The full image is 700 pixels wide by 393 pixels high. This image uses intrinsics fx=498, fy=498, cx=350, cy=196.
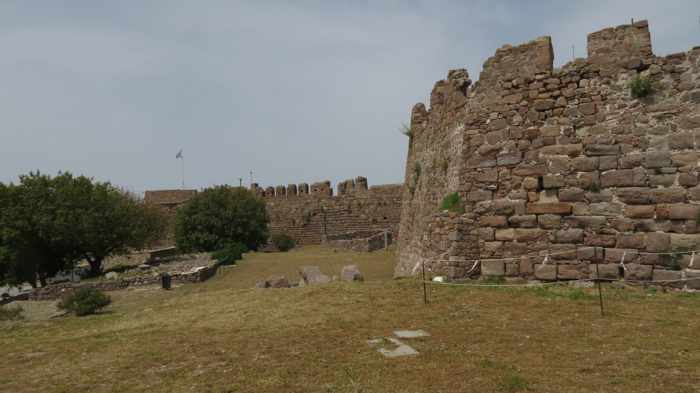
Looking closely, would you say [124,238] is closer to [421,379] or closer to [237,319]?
[237,319]

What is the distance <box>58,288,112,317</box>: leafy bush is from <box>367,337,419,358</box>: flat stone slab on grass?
8.53 metres

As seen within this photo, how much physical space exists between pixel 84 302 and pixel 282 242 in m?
22.5

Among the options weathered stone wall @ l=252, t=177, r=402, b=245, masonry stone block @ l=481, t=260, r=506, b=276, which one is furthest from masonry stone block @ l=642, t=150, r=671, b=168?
weathered stone wall @ l=252, t=177, r=402, b=245

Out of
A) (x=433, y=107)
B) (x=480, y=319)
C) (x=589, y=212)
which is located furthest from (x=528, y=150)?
(x=433, y=107)

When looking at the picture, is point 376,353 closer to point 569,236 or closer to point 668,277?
point 569,236

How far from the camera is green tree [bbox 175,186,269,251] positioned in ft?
102

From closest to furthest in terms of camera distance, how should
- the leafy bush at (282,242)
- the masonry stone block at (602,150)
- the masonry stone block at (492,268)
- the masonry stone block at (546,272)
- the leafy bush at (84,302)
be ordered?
1. the masonry stone block at (602,150)
2. the masonry stone block at (546,272)
3. the masonry stone block at (492,268)
4. the leafy bush at (84,302)
5. the leafy bush at (282,242)

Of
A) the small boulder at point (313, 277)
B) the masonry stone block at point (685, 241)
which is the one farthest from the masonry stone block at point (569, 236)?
the small boulder at point (313, 277)

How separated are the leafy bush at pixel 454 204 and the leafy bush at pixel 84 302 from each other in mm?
8564

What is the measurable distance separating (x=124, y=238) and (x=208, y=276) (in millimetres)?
9478

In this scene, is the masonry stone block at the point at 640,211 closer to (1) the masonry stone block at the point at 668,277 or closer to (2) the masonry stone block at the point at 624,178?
(2) the masonry stone block at the point at 624,178

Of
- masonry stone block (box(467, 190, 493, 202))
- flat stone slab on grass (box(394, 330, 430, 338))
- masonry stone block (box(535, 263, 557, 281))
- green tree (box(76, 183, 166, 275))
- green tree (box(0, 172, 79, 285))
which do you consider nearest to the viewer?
flat stone slab on grass (box(394, 330, 430, 338))

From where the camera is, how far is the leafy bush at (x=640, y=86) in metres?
8.59

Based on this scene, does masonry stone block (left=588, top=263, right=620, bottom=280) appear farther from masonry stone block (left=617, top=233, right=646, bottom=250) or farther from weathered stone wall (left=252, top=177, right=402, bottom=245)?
weathered stone wall (left=252, top=177, right=402, bottom=245)
